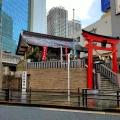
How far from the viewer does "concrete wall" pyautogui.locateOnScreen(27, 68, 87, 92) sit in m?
22.6

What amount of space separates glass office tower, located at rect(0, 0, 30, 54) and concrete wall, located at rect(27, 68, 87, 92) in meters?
49.5

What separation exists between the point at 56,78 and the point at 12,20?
2652 inches

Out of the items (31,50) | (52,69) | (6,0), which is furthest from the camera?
(6,0)

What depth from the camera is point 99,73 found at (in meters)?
21.7

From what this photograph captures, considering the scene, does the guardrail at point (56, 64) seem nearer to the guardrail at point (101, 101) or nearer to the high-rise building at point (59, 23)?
the guardrail at point (101, 101)

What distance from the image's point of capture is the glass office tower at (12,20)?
77.0 m

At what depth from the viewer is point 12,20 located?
86.5 metres

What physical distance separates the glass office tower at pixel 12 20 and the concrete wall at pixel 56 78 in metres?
49.5

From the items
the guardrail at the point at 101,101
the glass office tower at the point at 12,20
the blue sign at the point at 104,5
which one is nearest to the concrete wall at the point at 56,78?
the guardrail at the point at 101,101

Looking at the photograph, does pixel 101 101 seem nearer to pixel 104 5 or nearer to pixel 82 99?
pixel 82 99

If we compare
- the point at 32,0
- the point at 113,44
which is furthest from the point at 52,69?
the point at 32,0

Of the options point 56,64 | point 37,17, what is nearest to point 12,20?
point 37,17

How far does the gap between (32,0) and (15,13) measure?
16455 millimetres

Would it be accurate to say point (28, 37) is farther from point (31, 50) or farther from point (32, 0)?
point (32, 0)
